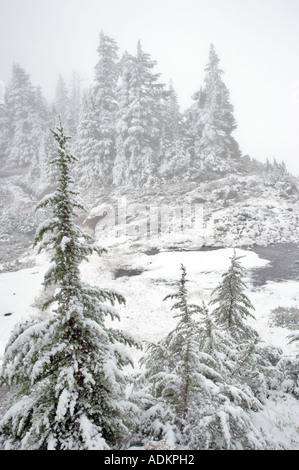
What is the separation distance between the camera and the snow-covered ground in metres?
5.66

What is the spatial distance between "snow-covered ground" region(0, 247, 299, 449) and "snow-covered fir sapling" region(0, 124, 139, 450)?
369cm

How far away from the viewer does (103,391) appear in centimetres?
355

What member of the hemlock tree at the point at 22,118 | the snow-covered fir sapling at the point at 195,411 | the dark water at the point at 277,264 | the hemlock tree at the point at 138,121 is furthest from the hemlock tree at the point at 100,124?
the snow-covered fir sapling at the point at 195,411

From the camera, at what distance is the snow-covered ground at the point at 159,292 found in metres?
5.66

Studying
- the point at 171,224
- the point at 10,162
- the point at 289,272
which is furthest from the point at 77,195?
the point at 10,162

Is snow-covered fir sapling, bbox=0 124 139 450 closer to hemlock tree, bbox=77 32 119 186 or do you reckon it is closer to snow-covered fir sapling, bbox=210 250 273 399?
snow-covered fir sapling, bbox=210 250 273 399

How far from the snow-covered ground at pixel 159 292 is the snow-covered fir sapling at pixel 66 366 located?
12.1ft

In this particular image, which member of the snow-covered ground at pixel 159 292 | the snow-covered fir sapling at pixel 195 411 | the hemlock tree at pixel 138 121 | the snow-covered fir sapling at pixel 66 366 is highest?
the hemlock tree at pixel 138 121

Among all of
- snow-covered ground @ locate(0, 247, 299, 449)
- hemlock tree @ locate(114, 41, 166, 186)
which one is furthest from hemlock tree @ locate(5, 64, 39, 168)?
snow-covered ground @ locate(0, 247, 299, 449)

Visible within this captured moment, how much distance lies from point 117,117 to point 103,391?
39.5 metres

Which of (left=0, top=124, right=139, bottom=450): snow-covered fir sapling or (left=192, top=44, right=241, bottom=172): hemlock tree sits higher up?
(left=192, top=44, right=241, bottom=172): hemlock tree

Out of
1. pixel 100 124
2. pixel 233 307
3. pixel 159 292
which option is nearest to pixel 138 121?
pixel 100 124

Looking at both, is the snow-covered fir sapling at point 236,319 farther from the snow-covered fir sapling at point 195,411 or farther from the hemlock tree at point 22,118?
the hemlock tree at point 22,118

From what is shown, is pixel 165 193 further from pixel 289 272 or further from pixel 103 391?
pixel 103 391
